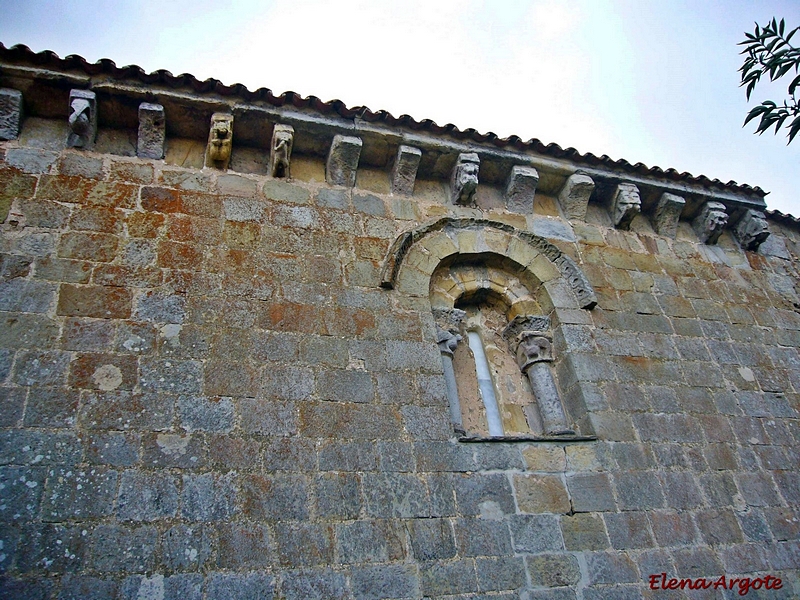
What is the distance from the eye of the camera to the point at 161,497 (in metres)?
3.42

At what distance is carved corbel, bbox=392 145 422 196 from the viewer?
18.2 ft

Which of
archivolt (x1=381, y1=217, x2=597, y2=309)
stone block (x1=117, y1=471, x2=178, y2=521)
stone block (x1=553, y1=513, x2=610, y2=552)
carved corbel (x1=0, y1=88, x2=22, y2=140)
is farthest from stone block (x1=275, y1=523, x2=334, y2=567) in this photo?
carved corbel (x1=0, y1=88, x2=22, y2=140)

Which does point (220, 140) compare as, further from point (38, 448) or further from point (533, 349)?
point (533, 349)

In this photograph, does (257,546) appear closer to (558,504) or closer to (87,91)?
(558,504)

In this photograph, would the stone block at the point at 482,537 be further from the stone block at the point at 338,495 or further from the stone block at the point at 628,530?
the stone block at the point at 628,530

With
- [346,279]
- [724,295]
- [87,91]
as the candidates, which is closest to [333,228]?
[346,279]

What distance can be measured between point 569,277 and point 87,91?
454 cm

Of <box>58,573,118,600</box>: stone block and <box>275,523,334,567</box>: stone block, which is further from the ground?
<box>275,523,334,567</box>: stone block

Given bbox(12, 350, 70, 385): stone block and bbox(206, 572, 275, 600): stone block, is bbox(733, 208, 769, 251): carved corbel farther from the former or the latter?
bbox(12, 350, 70, 385): stone block

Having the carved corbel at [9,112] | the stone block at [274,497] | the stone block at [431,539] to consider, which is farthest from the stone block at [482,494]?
the carved corbel at [9,112]

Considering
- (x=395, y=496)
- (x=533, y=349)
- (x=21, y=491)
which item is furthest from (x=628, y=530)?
(x=21, y=491)

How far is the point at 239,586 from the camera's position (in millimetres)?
3258

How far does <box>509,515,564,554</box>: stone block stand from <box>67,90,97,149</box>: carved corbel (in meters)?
4.51

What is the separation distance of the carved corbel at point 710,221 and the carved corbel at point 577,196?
1511 millimetres
